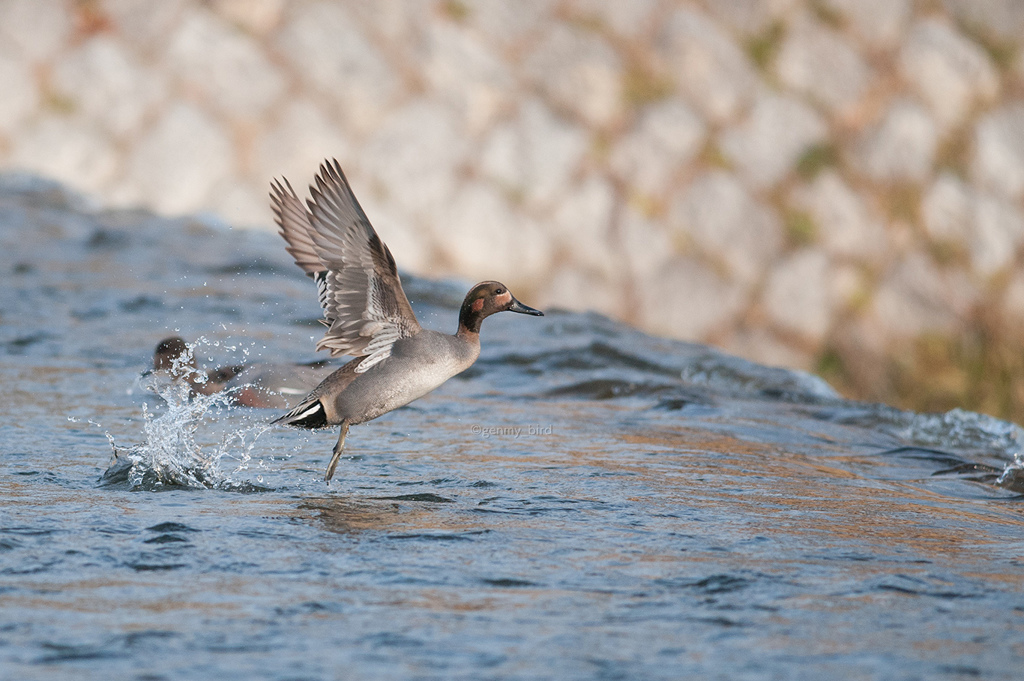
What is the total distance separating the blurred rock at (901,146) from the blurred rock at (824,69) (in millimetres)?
268

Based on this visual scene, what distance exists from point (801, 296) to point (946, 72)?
5.55ft

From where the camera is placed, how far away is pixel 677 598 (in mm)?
2889

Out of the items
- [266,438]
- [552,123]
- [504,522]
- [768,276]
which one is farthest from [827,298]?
[504,522]

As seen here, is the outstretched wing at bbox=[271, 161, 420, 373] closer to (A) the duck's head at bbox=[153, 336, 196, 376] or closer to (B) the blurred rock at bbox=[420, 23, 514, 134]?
(A) the duck's head at bbox=[153, 336, 196, 376]

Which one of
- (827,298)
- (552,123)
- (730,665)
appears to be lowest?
(730,665)

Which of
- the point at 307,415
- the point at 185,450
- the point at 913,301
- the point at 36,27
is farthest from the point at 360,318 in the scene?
the point at 36,27

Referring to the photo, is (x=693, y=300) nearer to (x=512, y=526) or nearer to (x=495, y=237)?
(x=495, y=237)

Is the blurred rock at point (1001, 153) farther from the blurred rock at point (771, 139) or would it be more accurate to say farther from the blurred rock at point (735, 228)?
the blurred rock at point (735, 228)

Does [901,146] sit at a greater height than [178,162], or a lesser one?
greater

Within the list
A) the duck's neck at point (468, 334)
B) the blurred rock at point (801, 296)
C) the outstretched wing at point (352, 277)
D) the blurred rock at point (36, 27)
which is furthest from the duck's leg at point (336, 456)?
the blurred rock at point (36, 27)

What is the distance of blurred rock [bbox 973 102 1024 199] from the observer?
26.6 feet

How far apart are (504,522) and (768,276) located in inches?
195

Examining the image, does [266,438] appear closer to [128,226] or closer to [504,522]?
[504,522]

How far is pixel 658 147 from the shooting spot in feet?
27.0
